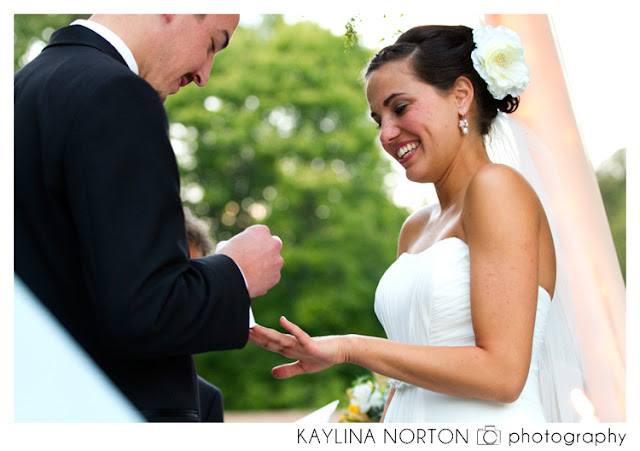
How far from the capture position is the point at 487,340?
231 cm

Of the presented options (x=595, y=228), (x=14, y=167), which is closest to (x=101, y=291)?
(x=14, y=167)

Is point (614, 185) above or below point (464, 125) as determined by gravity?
above

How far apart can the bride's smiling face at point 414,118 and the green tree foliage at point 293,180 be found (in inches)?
523

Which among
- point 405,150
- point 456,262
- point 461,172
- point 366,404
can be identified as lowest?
point 366,404

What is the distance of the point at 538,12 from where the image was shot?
3408mm

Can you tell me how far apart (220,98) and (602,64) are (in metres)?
13.9

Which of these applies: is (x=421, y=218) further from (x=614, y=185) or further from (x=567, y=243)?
(x=614, y=185)

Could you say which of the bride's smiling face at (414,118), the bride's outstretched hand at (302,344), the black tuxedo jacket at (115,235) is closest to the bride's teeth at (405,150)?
the bride's smiling face at (414,118)

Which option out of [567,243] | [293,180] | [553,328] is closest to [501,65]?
[567,243]

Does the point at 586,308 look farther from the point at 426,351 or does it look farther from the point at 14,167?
the point at 14,167

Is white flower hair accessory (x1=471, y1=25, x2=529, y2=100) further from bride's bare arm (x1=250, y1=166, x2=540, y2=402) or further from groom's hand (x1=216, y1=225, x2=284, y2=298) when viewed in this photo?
groom's hand (x1=216, y1=225, x2=284, y2=298)

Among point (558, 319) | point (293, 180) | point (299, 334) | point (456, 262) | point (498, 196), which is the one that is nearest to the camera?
point (299, 334)

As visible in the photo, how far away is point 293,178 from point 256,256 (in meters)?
14.6

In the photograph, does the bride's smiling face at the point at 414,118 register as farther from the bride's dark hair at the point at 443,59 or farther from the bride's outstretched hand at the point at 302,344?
the bride's outstretched hand at the point at 302,344
